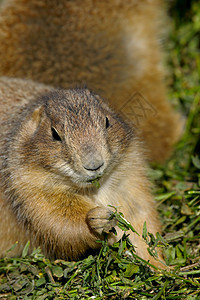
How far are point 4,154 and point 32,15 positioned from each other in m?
2.21

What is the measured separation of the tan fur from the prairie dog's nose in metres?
2.15

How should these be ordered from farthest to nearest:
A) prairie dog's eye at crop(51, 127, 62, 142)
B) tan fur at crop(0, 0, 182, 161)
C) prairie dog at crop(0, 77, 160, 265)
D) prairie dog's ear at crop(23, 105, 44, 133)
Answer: tan fur at crop(0, 0, 182, 161), prairie dog's ear at crop(23, 105, 44, 133), prairie dog's eye at crop(51, 127, 62, 142), prairie dog at crop(0, 77, 160, 265)

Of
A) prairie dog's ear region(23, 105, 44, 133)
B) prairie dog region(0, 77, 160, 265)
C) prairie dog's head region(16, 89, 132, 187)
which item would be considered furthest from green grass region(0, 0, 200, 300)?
prairie dog's ear region(23, 105, 44, 133)

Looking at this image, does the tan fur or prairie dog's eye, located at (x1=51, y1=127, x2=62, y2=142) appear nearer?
prairie dog's eye, located at (x1=51, y1=127, x2=62, y2=142)

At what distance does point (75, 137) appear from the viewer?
3.27m

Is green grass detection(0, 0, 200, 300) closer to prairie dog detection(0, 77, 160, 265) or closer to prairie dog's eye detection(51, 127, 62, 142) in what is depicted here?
prairie dog detection(0, 77, 160, 265)

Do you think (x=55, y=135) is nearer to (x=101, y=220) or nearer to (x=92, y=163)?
(x=92, y=163)

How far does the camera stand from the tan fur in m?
5.35

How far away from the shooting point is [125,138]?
3.75 metres

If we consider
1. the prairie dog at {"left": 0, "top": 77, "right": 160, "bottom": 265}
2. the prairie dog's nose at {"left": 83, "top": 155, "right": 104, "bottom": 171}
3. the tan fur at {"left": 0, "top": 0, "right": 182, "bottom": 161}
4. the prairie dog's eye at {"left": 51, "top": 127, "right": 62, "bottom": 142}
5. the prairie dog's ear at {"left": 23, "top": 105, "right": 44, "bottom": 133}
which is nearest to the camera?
the prairie dog's nose at {"left": 83, "top": 155, "right": 104, "bottom": 171}

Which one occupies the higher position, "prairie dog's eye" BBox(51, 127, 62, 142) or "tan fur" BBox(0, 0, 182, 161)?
"tan fur" BBox(0, 0, 182, 161)

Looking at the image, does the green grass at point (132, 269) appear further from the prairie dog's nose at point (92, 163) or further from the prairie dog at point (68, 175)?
the prairie dog's nose at point (92, 163)

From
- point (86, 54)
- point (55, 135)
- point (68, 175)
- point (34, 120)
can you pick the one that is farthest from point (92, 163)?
point (86, 54)

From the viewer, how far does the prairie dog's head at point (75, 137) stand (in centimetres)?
318
